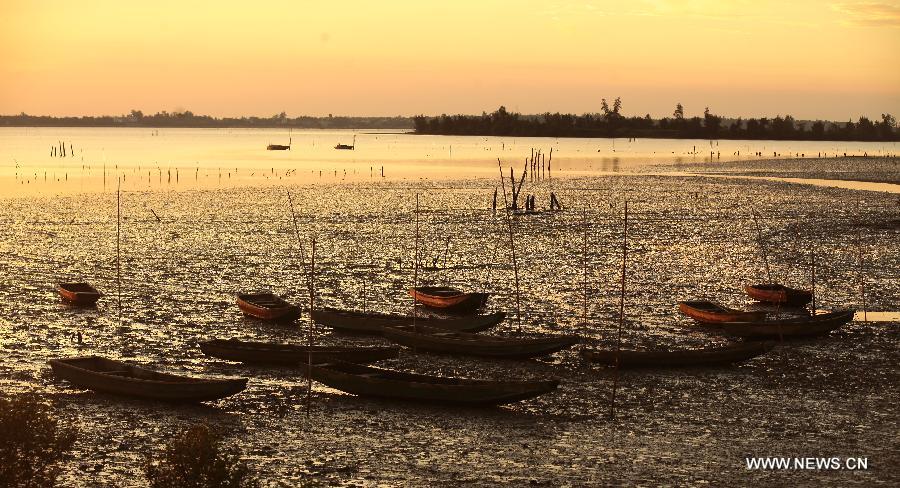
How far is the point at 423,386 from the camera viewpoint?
78.5ft

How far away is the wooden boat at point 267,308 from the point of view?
3266 centimetres

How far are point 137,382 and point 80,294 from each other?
11594mm

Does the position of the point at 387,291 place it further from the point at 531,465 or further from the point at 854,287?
the point at 531,465

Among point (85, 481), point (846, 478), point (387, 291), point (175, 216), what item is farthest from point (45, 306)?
point (175, 216)

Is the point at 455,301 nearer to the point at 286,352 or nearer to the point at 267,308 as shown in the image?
the point at 267,308

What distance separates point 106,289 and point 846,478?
26.2 metres

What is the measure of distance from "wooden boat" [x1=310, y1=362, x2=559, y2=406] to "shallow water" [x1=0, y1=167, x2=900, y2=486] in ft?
0.98

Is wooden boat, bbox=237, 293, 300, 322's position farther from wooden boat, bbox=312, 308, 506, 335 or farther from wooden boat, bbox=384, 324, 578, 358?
wooden boat, bbox=384, 324, 578, 358

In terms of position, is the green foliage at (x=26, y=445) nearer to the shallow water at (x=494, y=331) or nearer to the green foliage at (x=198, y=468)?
the shallow water at (x=494, y=331)

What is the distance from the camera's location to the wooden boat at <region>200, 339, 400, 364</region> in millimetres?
27188

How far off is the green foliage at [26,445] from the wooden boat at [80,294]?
16.5 metres

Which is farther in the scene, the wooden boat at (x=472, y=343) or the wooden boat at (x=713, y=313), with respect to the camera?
the wooden boat at (x=713, y=313)

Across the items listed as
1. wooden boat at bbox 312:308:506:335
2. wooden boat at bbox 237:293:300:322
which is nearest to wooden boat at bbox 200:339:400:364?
wooden boat at bbox 312:308:506:335

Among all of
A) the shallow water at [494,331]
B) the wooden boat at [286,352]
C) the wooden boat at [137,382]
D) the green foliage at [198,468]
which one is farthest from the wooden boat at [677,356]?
the green foliage at [198,468]
